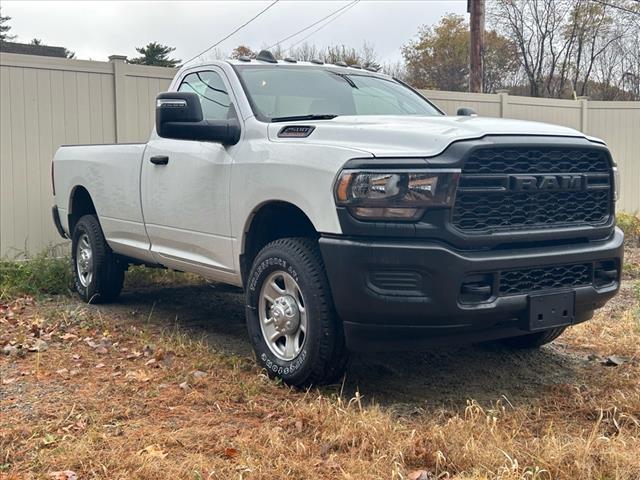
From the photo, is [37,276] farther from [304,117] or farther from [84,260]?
[304,117]

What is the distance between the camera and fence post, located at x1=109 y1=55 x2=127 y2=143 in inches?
355

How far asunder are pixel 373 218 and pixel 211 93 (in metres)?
2.31

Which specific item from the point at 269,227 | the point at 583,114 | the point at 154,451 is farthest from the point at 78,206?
the point at 583,114

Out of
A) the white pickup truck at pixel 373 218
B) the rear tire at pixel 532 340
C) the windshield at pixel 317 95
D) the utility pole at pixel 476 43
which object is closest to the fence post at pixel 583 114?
the utility pole at pixel 476 43

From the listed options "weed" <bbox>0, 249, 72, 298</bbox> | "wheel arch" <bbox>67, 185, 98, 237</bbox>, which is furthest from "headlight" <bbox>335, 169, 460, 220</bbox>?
"weed" <bbox>0, 249, 72, 298</bbox>

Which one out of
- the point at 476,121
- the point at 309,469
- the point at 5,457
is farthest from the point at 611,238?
the point at 5,457

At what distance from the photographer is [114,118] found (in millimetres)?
9047

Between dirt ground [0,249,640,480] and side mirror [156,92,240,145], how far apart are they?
145cm

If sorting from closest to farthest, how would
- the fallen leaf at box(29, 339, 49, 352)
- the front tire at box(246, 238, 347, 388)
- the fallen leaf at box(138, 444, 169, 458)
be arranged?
the fallen leaf at box(138, 444, 169, 458) < the front tire at box(246, 238, 347, 388) < the fallen leaf at box(29, 339, 49, 352)

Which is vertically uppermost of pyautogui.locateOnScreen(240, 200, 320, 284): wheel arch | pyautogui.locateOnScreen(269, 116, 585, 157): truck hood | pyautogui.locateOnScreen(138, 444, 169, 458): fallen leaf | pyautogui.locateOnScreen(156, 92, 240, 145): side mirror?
pyautogui.locateOnScreen(156, 92, 240, 145): side mirror

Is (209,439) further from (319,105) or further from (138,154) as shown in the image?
(138,154)

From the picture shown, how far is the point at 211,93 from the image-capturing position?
5.77m

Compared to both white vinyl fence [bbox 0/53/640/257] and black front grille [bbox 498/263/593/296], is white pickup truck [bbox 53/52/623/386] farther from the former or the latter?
white vinyl fence [bbox 0/53/640/257]

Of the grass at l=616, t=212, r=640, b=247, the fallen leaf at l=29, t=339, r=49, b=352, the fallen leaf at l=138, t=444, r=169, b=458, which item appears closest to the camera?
the fallen leaf at l=138, t=444, r=169, b=458
